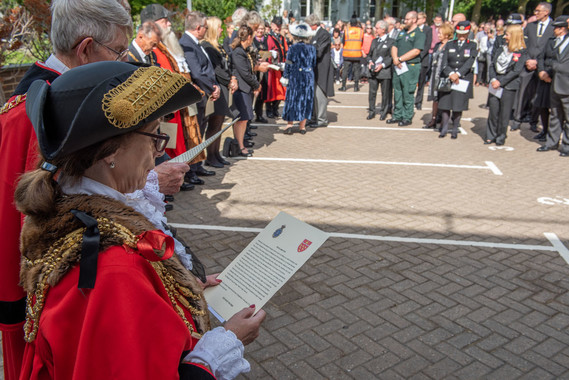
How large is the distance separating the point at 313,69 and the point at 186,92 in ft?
29.8

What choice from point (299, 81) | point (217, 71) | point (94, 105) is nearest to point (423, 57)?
point (299, 81)

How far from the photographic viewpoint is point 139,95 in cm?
134

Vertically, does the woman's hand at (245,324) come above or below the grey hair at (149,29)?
below

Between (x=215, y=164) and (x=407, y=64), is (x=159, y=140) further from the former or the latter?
(x=407, y=64)

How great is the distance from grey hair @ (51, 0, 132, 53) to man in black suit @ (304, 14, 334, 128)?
8448mm

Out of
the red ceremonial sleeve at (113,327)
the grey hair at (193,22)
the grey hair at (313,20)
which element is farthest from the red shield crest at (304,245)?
the grey hair at (313,20)

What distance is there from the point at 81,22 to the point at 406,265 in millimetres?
3516

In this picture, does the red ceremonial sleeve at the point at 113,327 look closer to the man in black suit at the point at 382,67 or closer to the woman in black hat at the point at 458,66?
the woman in black hat at the point at 458,66

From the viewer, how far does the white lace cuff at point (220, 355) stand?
140 cm

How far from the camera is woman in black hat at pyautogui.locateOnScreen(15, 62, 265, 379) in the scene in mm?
1198

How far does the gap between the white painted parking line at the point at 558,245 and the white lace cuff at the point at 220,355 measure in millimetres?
4378

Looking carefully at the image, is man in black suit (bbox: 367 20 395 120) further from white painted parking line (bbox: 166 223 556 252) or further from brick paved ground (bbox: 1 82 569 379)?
white painted parking line (bbox: 166 223 556 252)

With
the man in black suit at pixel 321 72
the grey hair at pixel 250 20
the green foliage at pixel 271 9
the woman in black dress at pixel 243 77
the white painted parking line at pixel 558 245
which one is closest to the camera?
the white painted parking line at pixel 558 245

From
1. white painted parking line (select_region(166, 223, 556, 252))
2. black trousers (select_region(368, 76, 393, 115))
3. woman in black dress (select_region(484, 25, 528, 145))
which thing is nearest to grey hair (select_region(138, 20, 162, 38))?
white painted parking line (select_region(166, 223, 556, 252))
